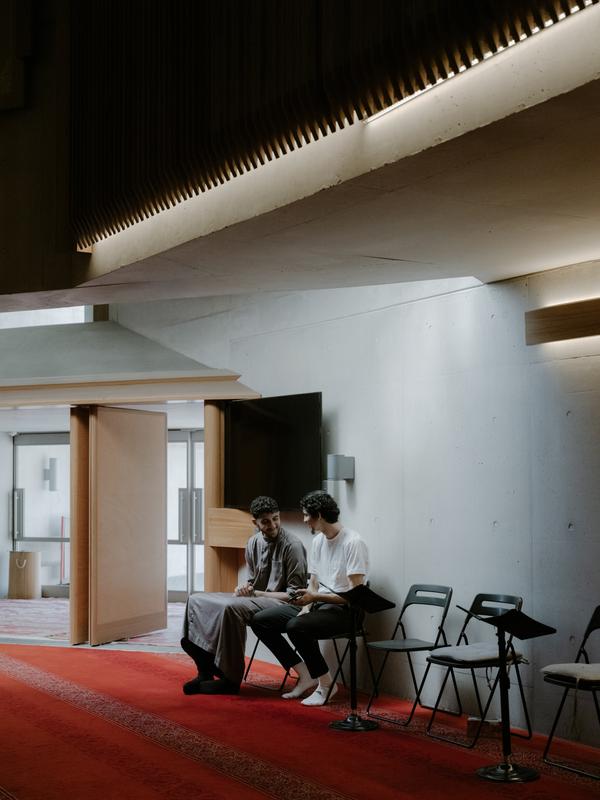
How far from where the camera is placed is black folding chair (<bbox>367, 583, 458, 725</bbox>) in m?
6.10

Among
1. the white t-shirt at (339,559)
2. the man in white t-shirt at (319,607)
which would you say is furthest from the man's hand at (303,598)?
the white t-shirt at (339,559)

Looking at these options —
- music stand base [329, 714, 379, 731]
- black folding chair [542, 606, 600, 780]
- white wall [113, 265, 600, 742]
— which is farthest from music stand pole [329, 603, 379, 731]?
black folding chair [542, 606, 600, 780]

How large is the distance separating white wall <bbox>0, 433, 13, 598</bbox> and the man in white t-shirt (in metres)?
6.86

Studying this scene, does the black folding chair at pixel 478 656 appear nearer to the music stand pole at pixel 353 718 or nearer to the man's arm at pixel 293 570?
the music stand pole at pixel 353 718

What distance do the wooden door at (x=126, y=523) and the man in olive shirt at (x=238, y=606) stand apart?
6.79ft

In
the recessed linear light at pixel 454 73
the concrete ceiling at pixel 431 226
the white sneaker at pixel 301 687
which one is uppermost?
the recessed linear light at pixel 454 73

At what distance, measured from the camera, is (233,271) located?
5.91m

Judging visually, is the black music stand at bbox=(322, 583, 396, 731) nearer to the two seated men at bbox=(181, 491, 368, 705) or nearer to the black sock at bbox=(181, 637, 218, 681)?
the two seated men at bbox=(181, 491, 368, 705)

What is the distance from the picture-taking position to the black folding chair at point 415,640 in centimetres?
610

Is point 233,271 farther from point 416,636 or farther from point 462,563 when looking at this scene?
point 416,636

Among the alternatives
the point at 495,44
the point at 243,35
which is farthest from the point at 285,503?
the point at 495,44

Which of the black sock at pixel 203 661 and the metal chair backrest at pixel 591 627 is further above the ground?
the metal chair backrest at pixel 591 627

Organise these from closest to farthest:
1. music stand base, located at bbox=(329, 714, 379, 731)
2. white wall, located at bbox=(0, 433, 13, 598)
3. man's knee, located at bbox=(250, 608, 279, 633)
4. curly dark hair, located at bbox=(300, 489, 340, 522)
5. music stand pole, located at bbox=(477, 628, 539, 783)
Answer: music stand pole, located at bbox=(477, 628, 539, 783), music stand base, located at bbox=(329, 714, 379, 731), curly dark hair, located at bbox=(300, 489, 340, 522), man's knee, located at bbox=(250, 608, 279, 633), white wall, located at bbox=(0, 433, 13, 598)

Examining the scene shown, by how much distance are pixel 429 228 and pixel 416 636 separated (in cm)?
313
